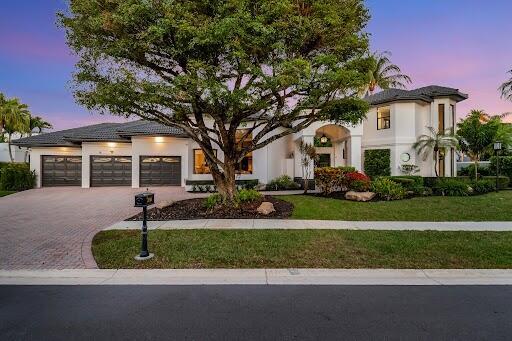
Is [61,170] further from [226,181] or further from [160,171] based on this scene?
[226,181]

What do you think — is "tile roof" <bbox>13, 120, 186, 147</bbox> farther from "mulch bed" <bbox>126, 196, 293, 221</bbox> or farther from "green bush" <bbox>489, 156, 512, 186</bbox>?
"green bush" <bbox>489, 156, 512, 186</bbox>

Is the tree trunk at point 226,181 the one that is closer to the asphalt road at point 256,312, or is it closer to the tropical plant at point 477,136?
the asphalt road at point 256,312

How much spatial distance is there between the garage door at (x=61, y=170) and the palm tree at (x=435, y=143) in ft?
82.0

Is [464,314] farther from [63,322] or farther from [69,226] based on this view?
[69,226]

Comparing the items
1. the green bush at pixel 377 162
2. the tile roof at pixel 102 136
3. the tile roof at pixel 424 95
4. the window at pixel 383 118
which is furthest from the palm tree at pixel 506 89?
the tile roof at pixel 102 136

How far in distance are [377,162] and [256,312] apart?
18707 mm

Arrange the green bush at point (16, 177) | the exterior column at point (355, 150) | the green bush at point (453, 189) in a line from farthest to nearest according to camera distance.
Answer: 1. the green bush at point (16, 177)
2. the exterior column at point (355, 150)
3. the green bush at point (453, 189)

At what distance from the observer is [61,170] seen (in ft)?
69.5

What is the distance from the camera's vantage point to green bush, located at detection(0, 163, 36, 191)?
19.1m

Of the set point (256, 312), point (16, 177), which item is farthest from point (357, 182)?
point (16, 177)

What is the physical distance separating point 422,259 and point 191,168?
15.6 meters

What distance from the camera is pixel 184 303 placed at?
155 inches

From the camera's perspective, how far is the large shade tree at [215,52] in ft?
26.7

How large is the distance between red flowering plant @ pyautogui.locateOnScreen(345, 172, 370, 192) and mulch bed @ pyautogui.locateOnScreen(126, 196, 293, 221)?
14.0 ft
